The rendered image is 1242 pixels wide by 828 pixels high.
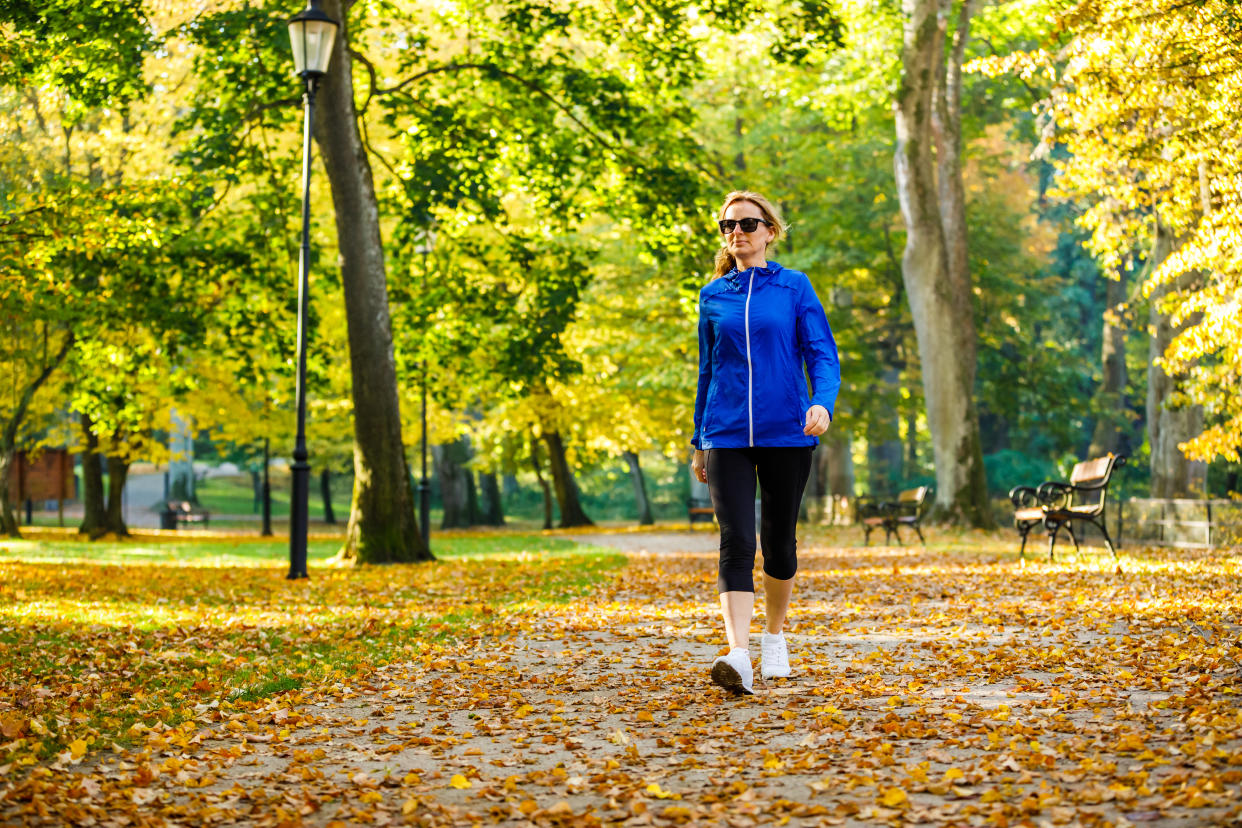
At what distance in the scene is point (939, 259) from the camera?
67.6 feet

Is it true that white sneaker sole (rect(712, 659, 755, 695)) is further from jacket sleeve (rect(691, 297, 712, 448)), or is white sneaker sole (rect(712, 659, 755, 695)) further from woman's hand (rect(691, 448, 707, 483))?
jacket sleeve (rect(691, 297, 712, 448))

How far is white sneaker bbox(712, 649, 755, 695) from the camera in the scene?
5.33 m

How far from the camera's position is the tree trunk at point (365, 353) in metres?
14.2

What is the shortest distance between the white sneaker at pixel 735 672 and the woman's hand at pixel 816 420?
3.37ft

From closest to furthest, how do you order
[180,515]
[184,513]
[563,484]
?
[563,484] < [184,513] < [180,515]

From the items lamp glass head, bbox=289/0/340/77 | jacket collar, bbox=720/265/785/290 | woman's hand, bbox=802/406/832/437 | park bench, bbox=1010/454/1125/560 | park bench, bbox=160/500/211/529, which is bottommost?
park bench, bbox=160/500/211/529

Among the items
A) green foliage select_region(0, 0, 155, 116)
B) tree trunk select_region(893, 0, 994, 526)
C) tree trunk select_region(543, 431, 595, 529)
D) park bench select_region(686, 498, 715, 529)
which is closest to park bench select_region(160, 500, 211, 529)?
tree trunk select_region(543, 431, 595, 529)

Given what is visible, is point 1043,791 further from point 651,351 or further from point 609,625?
point 651,351

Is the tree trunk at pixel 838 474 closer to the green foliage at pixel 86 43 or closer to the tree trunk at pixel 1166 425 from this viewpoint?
the tree trunk at pixel 1166 425

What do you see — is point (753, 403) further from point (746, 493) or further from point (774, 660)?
point (774, 660)

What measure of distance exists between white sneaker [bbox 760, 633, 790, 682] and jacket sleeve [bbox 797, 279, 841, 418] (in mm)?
1178

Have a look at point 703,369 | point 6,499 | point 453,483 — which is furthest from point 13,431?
point 703,369

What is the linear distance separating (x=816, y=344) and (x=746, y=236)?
592mm

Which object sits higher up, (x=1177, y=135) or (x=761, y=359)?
(x=1177, y=135)
